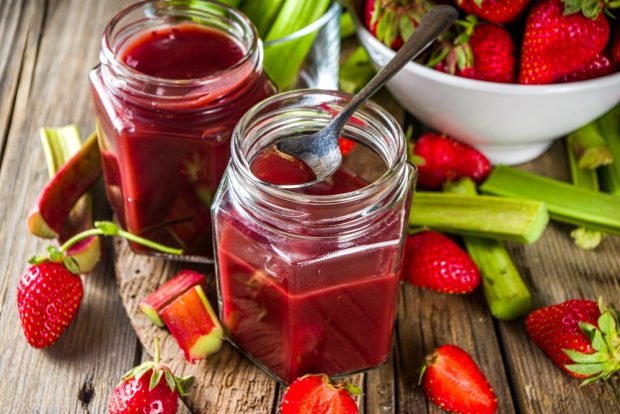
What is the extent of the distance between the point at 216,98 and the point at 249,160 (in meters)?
0.16

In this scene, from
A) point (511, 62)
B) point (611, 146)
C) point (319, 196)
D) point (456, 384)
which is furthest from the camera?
point (611, 146)

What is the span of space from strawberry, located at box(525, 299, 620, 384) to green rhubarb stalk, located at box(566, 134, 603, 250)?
0.24m

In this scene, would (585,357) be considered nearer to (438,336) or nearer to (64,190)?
(438,336)

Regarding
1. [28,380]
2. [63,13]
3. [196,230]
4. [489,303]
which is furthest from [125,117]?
[63,13]

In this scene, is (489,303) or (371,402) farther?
(489,303)

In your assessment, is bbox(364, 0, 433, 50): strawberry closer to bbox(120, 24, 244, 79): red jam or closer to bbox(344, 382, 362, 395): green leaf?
bbox(120, 24, 244, 79): red jam

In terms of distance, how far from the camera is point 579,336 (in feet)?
5.65

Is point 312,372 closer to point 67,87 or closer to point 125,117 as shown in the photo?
point 125,117

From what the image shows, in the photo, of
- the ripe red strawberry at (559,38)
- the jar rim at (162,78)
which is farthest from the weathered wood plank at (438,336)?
the jar rim at (162,78)

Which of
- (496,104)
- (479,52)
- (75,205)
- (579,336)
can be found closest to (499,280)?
(579,336)

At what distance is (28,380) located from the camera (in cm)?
175

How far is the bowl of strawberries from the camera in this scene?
191cm

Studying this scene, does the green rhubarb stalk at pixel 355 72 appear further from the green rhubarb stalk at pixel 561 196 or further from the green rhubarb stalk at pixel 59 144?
the green rhubarb stalk at pixel 59 144

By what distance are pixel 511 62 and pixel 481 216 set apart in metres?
0.34
